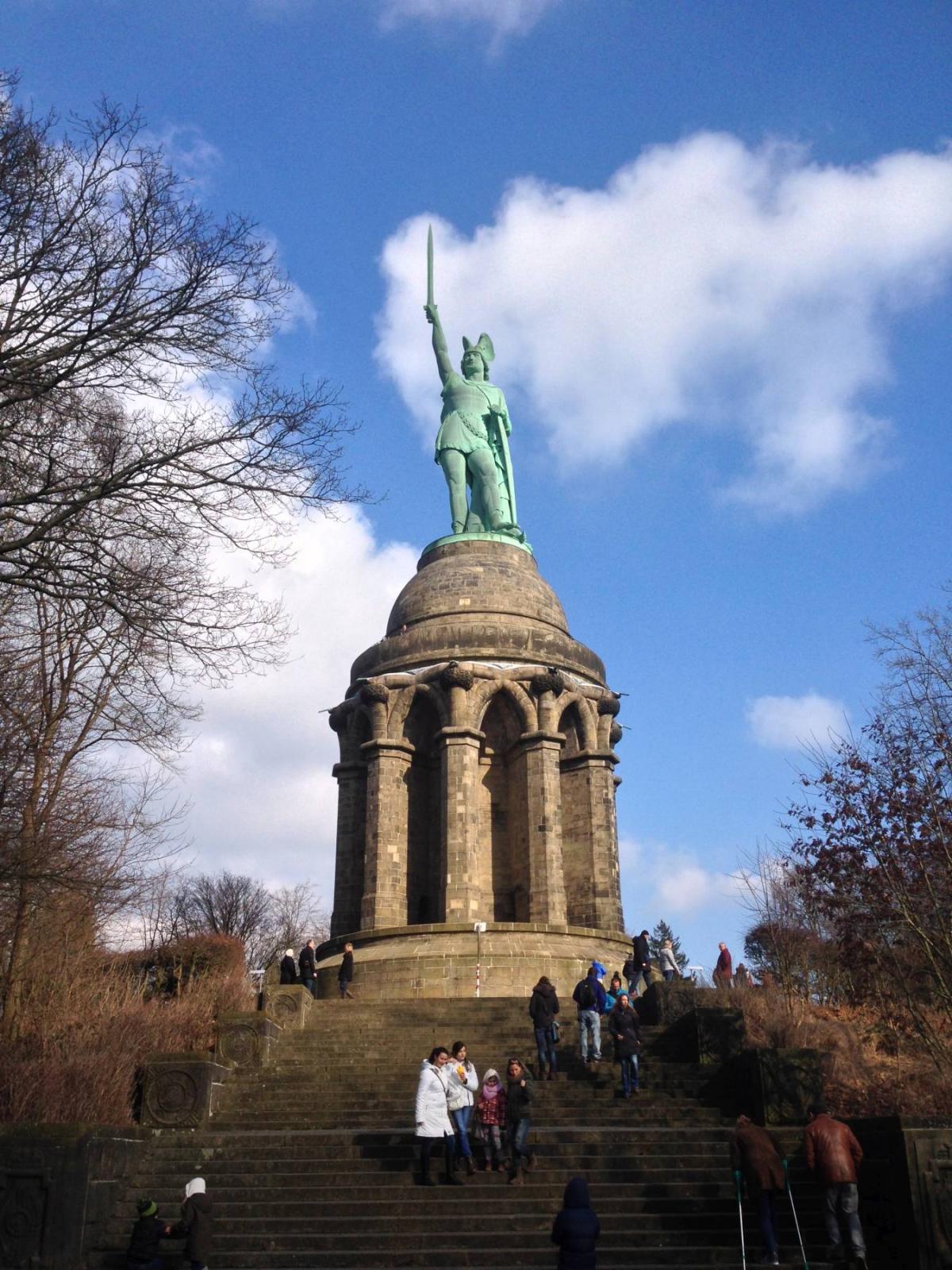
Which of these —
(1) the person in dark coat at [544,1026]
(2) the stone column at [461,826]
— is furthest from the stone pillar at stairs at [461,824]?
(1) the person in dark coat at [544,1026]

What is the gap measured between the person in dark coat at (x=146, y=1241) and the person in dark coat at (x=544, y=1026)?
6.57 metres

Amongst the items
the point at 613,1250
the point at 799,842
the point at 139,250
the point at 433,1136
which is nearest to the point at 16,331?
the point at 139,250

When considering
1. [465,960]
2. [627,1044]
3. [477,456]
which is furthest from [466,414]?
[627,1044]

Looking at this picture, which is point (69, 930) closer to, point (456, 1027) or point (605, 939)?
point (456, 1027)

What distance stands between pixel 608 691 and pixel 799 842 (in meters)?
11.1

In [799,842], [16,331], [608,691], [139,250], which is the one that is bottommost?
[799,842]

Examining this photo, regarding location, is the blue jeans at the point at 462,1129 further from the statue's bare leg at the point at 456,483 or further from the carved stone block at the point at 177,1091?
the statue's bare leg at the point at 456,483

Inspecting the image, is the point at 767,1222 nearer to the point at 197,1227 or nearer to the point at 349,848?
the point at 197,1227

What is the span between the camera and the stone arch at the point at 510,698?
1107 inches

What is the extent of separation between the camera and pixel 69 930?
61.5 feet

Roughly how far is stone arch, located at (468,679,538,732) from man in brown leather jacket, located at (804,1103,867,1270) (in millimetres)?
18060

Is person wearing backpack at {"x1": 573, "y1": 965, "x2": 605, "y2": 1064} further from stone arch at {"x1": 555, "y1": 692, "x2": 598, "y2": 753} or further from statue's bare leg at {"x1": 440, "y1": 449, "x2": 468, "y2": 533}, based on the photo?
statue's bare leg at {"x1": 440, "y1": 449, "x2": 468, "y2": 533}

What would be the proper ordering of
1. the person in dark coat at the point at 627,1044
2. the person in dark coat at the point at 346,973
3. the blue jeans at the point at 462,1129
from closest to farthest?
the blue jeans at the point at 462,1129 < the person in dark coat at the point at 627,1044 < the person in dark coat at the point at 346,973

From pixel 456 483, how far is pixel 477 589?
4.20m
